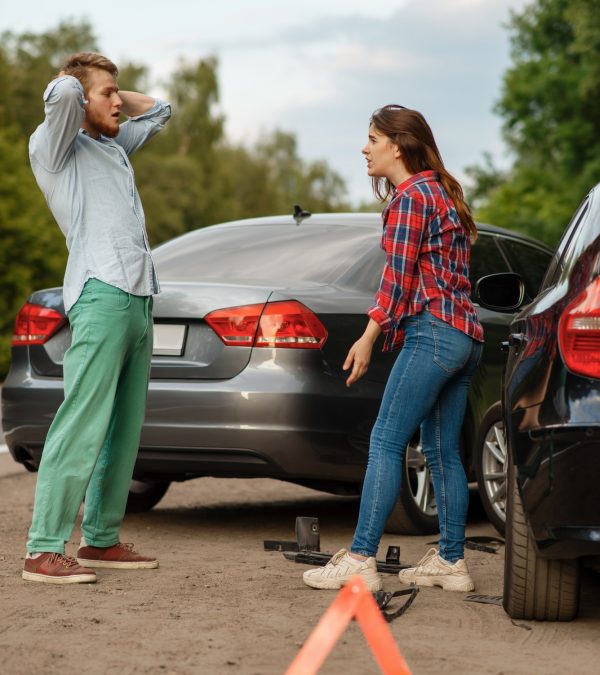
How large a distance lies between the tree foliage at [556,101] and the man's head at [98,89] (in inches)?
1092

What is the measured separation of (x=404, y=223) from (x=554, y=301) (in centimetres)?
85

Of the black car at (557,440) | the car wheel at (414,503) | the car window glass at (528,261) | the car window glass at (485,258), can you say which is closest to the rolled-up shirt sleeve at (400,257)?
the black car at (557,440)

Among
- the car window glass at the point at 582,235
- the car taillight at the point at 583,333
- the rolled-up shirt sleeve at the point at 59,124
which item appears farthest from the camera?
the rolled-up shirt sleeve at the point at 59,124

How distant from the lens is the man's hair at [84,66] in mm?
5566

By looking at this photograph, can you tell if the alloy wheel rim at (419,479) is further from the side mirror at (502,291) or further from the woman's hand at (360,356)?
the woman's hand at (360,356)

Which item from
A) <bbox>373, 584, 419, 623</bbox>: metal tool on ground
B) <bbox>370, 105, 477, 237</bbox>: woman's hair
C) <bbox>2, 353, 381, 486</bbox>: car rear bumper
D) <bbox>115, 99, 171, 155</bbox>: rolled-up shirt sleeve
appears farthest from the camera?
<bbox>2, 353, 381, 486</bbox>: car rear bumper

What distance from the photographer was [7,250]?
A: 26.5m

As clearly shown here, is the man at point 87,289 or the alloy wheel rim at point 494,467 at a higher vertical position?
the man at point 87,289

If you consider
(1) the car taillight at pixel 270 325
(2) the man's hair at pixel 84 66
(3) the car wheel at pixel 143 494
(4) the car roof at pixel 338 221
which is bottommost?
(3) the car wheel at pixel 143 494

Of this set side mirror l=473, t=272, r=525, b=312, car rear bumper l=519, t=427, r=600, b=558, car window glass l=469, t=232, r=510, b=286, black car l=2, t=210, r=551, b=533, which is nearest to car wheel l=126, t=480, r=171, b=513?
black car l=2, t=210, r=551, b=533

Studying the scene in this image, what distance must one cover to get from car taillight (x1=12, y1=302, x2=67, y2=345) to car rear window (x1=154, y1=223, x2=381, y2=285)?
58 centimetres

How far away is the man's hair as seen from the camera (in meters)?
5.57

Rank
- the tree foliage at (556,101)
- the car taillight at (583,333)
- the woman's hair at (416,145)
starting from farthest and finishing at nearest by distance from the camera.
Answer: the tree foliage at (556,101), the woman's hair at (416,145), the car taillight at (583,333)

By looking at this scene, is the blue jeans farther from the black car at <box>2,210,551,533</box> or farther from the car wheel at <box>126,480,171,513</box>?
the car wheel at <box>126,480,171,513</box>
